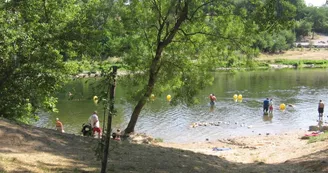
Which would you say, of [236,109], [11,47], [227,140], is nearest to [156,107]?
[236,109]

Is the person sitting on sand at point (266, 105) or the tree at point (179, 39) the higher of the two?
the tree at point (179, 39)

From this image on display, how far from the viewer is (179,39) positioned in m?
18.4

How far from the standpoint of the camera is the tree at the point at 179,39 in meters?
17.0

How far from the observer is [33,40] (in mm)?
14414

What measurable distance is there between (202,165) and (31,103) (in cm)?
747

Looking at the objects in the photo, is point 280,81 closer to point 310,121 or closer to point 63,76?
point 310,121

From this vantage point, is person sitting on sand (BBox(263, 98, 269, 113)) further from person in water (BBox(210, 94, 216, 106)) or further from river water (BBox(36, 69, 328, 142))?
person in water (BBox(210, 94, 216, 106))

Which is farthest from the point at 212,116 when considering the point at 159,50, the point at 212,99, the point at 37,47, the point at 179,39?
the point at 37,47

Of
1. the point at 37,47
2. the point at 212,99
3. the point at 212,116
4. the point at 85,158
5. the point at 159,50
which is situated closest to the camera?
the point at 85,158

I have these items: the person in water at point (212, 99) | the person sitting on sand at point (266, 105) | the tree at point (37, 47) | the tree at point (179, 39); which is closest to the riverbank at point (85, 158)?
the tree at point (37, 47)

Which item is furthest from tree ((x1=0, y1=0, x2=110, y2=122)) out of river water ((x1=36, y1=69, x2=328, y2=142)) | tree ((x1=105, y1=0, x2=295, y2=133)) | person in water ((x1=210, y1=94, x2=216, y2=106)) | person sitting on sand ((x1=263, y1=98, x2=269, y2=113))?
person in water ((x1=210, y1=94, x2=216, y2=106))

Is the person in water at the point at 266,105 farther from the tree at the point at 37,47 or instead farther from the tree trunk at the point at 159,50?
the tree at the point at 37,47

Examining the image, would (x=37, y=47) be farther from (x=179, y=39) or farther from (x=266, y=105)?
(x=266, y=105)

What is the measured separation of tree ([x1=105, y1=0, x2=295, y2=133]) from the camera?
55.8 feet
